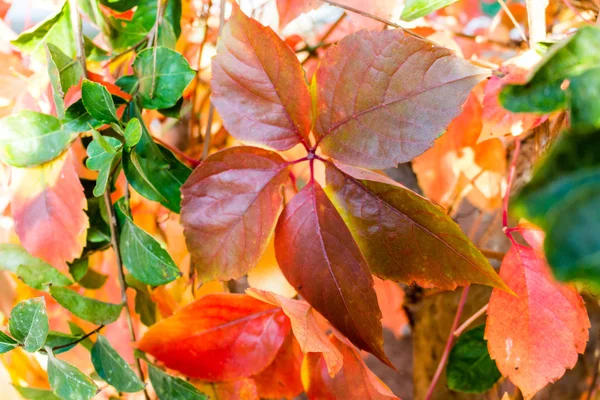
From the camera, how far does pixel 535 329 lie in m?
0.29

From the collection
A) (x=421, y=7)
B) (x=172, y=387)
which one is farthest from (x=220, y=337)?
(x=421, y=7)

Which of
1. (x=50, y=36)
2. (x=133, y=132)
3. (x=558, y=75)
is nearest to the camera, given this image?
(x=558, y=75)

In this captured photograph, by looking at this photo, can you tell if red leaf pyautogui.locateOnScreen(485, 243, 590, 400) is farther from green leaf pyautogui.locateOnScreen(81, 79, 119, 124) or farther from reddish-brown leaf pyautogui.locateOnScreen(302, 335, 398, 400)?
green leaf pyautogui.locateOnScreen(81, 79, 119, 124)

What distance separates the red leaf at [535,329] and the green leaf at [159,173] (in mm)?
237

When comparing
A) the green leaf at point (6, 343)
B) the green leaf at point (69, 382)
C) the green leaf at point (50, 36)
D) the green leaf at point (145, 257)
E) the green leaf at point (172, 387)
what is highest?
the green leaf at point (50, 36)

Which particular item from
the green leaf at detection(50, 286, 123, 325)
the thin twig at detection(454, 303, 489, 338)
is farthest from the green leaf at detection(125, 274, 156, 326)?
the thin twig at detection(454, 303, 489, 338)

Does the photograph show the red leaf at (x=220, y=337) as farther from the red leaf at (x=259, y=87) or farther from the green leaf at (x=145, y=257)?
the red leaf at (x=259, y=87)

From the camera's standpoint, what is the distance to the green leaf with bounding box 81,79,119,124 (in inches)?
10.7

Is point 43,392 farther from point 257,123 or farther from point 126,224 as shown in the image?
point 257,123

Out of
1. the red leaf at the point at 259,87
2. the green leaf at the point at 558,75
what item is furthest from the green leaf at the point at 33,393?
the green leaf at the point at 558,75

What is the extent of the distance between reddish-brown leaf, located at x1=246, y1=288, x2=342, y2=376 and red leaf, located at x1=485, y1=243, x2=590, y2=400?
0.35 feet

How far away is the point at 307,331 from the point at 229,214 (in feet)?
0.29

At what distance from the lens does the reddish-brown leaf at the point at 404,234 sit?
0.25 m

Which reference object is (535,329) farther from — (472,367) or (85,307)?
(85,307)
